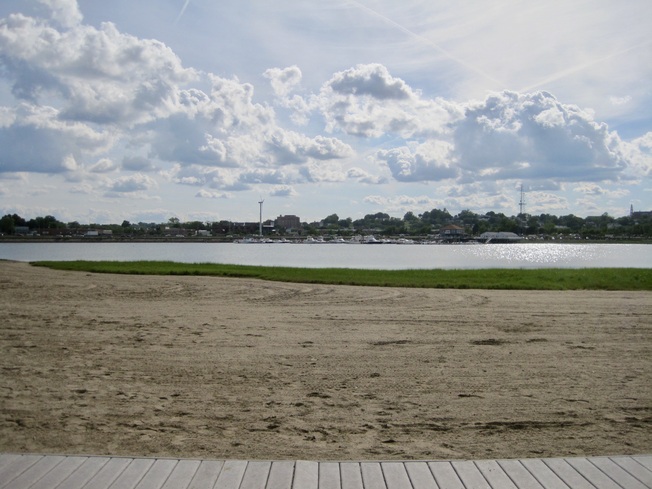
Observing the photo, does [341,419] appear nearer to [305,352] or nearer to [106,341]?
[305,352]

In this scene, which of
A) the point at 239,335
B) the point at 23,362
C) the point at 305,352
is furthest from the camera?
the point at 239,335

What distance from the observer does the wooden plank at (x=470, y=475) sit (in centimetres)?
443

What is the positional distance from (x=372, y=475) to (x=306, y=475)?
52 cm

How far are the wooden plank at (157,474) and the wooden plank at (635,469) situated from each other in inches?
144

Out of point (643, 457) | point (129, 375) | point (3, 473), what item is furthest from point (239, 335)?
point (643, 457)

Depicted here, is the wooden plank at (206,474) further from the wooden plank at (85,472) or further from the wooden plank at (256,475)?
the wooden plank at (85,472)

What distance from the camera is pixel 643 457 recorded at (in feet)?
16.1

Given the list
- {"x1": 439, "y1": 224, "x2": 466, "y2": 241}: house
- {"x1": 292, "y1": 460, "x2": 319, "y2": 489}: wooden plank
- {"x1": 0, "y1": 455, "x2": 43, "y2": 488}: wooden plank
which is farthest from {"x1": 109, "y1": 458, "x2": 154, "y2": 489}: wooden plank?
{"x1": 439, "y1": 224, "x2": 466, "y2": 241}: house

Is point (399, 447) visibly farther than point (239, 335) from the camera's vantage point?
No

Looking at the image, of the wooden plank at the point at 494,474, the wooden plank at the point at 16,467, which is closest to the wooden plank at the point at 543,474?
the wooden plank at the point at 494,474

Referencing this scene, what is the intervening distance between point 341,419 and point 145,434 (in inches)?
85.1

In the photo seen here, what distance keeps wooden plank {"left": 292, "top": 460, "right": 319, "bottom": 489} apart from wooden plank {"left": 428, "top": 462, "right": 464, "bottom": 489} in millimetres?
938

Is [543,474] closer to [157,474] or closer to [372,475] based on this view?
[372,475]

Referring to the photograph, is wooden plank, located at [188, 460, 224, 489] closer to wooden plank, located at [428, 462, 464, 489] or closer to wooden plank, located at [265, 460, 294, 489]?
wooden plank, located at [265, 460, 294, 489]
